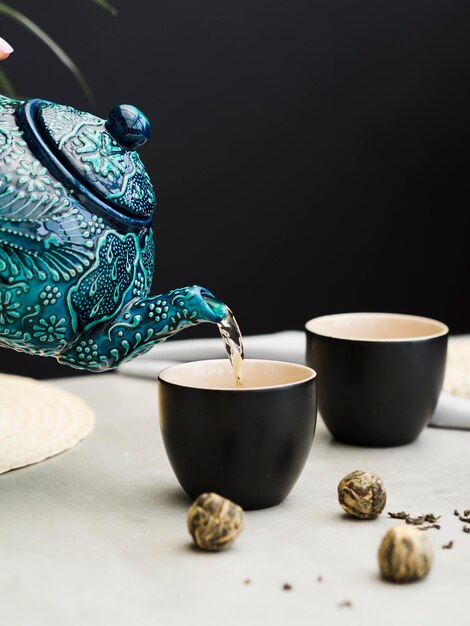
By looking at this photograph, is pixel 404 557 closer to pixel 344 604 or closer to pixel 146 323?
pixel 344 604

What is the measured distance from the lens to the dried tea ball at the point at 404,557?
2.32ft

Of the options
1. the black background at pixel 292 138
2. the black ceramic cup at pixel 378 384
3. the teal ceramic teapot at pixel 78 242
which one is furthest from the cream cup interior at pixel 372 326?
the black background at pixel 292 138

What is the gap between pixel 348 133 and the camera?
8.38ft

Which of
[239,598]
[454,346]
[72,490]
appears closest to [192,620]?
[239,598]

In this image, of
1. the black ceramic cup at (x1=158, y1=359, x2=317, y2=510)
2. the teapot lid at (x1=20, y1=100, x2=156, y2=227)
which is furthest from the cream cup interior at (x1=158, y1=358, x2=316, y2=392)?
the teapot lid at (x1=20, y1=100, x2=156, y2=227)

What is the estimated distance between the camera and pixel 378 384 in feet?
3.55

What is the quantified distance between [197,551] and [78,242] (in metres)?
0.30

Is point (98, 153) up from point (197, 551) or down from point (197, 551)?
up

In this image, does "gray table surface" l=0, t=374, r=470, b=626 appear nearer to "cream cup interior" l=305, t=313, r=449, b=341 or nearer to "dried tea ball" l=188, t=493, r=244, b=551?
"dried tea ball" l=188, t=493, r=244, b=551

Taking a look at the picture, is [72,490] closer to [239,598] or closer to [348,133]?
[239,598]

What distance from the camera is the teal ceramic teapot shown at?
2.82 feet

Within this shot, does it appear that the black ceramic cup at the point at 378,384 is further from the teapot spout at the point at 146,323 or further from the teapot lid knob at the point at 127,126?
the teapot lid knob at the point at 127,126

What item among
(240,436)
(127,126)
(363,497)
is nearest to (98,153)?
(127,126)

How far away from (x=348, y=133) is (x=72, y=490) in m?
1.79
